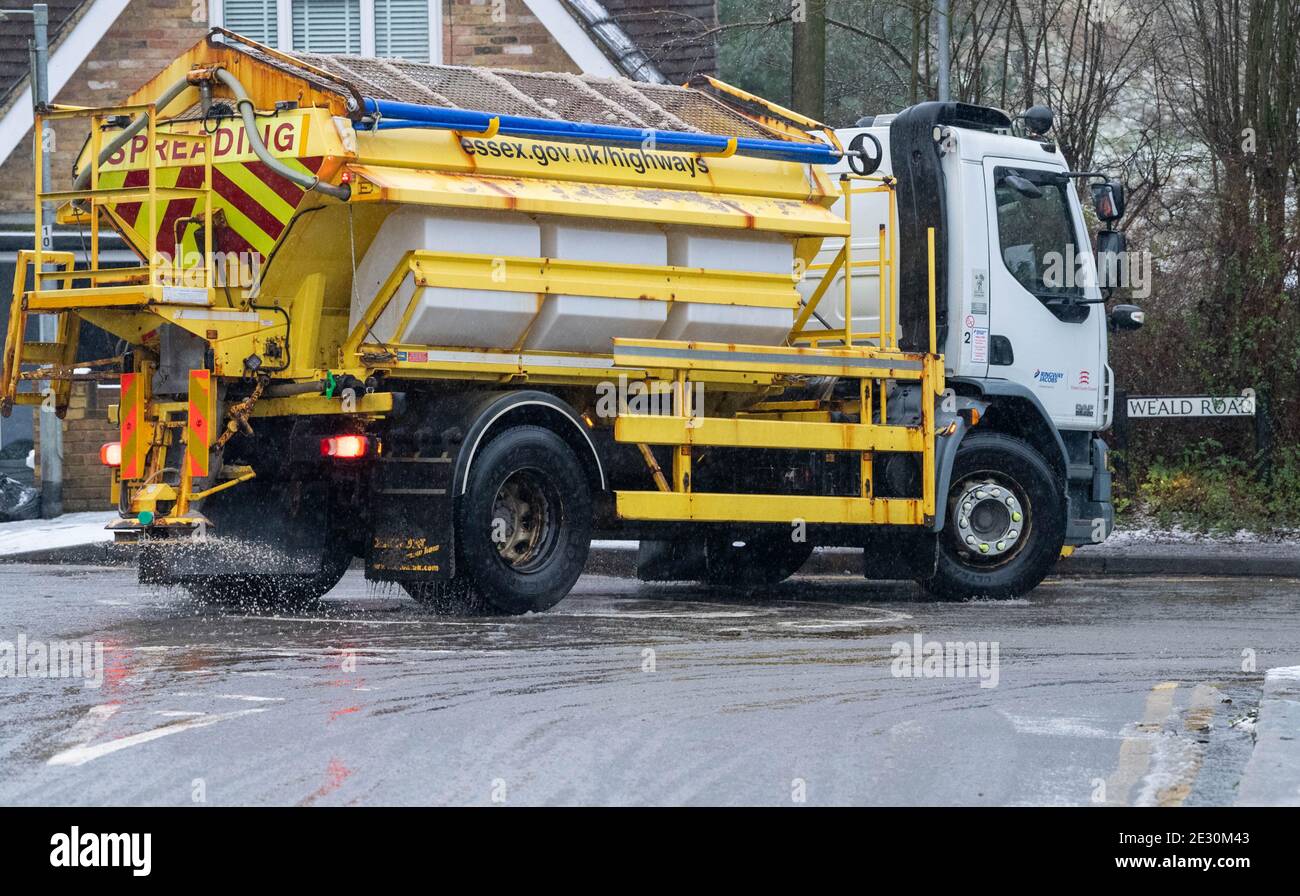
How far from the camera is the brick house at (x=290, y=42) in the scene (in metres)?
22.8

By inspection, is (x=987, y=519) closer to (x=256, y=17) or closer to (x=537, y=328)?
(x=537, y=328)

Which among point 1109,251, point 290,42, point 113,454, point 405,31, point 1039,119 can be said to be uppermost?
point 405,31

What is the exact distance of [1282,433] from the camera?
18781mm

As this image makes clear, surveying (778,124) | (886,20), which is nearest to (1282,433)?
(778,124)

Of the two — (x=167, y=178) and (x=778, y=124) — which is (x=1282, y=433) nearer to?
(x=778, y=124)

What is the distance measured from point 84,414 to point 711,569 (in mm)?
10360

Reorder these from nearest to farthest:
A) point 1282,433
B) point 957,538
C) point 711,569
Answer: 1. point 957,538
2. point 711,569
3. point 1282,433

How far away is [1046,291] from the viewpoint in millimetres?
14062

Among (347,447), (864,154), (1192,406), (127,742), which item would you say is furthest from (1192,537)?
(127,742)

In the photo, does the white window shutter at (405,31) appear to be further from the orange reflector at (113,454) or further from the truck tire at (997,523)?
the orange reflector at (113,454)

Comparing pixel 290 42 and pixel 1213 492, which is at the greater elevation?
pixel 290 42

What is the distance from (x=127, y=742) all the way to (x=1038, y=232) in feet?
28.1

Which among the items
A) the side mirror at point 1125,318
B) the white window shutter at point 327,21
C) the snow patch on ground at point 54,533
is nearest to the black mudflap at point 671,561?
the side mirror at point 1125,318
